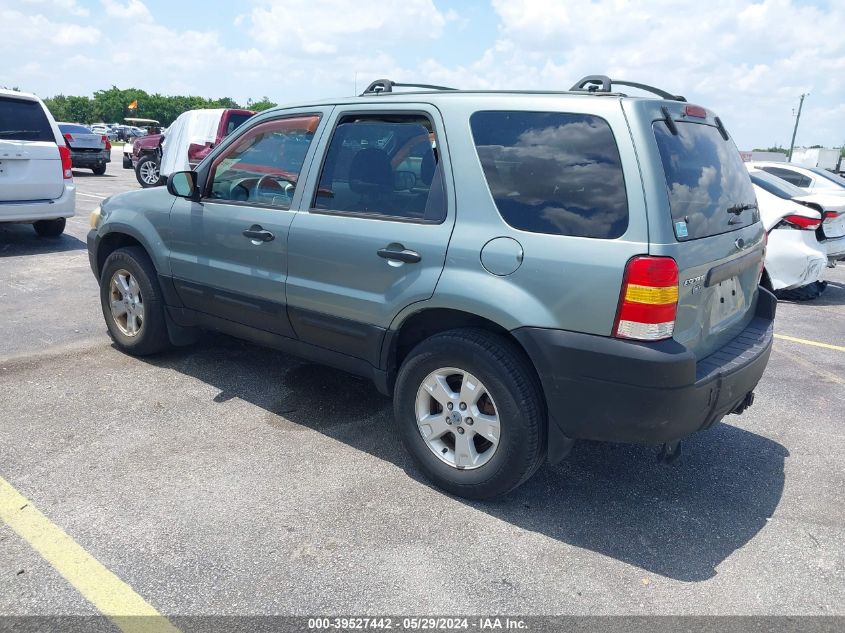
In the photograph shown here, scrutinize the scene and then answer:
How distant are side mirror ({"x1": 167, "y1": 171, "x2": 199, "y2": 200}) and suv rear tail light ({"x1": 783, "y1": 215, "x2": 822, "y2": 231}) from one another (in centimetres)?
640

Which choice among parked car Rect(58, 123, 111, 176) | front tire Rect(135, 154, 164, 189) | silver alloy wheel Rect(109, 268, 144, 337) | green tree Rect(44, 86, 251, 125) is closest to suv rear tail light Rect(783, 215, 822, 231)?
silver alloy wheel Rect(109, 268, 144, 337)

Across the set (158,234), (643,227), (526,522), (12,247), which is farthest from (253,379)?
(12,247)

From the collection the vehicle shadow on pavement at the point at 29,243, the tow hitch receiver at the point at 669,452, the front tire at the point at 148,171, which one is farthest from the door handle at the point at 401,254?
the front tire at the point at 148,171

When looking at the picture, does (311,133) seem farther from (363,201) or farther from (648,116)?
(648,116)

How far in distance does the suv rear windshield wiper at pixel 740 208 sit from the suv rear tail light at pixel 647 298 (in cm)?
80

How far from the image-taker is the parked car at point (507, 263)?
2.73 meters

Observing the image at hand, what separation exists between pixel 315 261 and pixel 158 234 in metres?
1.51

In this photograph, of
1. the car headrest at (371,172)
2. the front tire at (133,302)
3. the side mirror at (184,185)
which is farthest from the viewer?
the front tire at (133,302)

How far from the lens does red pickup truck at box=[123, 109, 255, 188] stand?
13.4 m

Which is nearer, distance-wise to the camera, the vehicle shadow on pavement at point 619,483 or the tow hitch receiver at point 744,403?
the vehicle shadow on pavement at point 619,483

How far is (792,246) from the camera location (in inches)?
297

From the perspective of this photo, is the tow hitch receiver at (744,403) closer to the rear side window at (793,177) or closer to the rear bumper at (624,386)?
the rear bumper at (624,386)

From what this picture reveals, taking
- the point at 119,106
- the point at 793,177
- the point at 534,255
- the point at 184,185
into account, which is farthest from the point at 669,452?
the point at 119,106

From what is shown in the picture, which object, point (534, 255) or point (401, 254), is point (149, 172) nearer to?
point (401, 254)
